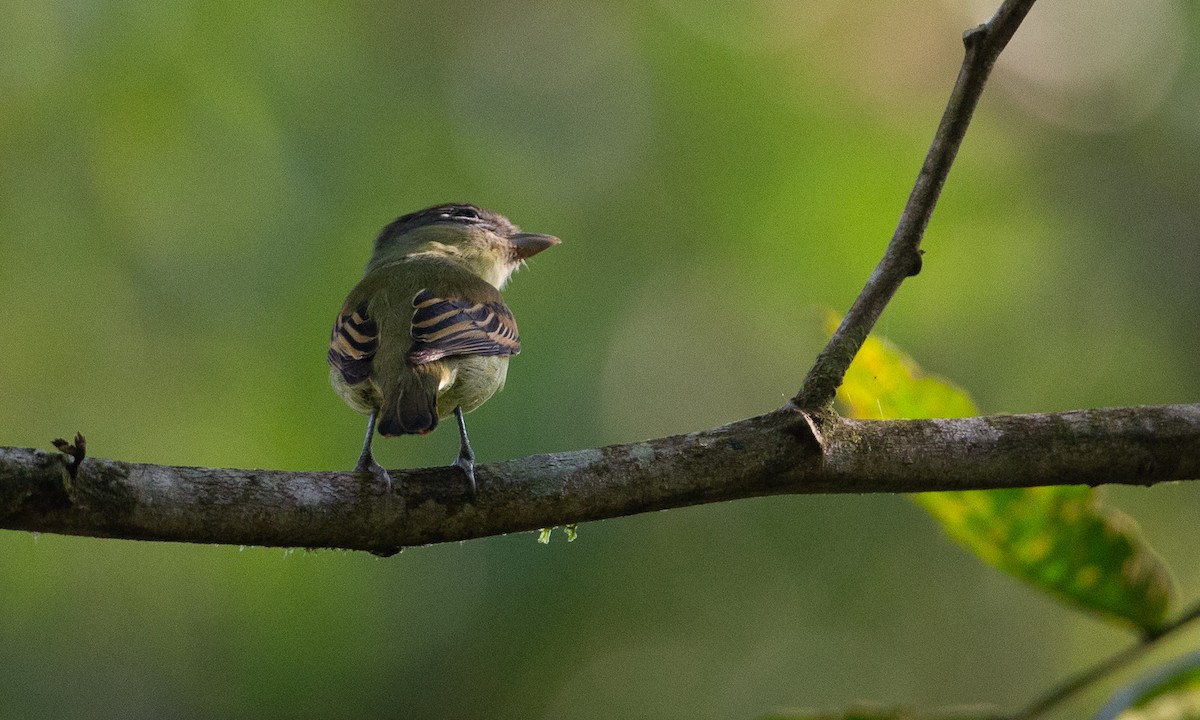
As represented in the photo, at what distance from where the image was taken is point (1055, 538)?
2594 millimetres

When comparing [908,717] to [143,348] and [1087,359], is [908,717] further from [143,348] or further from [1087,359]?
[1087,359]

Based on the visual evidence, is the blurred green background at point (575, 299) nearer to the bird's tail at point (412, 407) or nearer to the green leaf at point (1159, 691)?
the bird's tail at point (412, 407)

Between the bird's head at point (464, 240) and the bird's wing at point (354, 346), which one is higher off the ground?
the bird's head at point (464, 240)

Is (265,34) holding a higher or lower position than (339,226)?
higher

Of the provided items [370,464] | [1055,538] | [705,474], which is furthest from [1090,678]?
[370,464]

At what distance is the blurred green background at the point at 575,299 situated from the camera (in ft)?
19.6

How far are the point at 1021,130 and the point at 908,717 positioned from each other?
23.0 feet

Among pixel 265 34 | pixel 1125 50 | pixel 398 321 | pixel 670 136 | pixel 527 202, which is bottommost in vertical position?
pixel 398 321

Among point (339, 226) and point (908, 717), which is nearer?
point (908, 717)

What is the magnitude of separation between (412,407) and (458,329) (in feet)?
1.62

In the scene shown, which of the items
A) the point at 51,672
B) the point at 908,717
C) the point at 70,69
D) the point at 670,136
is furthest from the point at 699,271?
the point at 908,717

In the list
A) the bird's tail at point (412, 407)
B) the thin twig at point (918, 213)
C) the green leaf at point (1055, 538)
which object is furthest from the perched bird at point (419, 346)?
the green leaf at point (1055, 538)

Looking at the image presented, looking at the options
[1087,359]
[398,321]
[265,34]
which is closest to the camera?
[398,321]

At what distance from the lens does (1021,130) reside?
8.70 m
